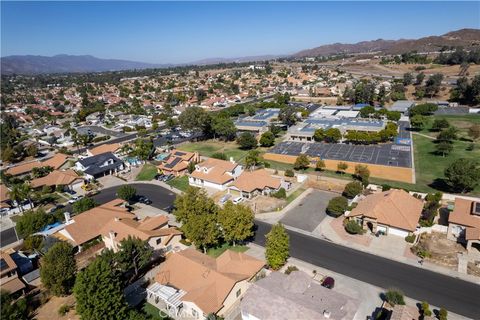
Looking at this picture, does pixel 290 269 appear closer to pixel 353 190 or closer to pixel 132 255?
pixel 132 255

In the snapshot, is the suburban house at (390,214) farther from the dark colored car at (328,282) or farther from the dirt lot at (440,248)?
the dark colored car at (328,282)

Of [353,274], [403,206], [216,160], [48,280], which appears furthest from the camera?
[216,160]

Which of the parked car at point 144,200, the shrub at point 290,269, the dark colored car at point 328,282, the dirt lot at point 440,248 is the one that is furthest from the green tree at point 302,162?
the dark colored car at point 328,282

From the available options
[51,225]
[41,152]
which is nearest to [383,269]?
[51,225]

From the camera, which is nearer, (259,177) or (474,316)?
(474,316)

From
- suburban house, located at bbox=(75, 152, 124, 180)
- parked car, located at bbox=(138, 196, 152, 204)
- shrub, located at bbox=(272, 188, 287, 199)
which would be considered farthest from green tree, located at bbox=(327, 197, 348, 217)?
suburban house, located at bbox=(75, 152, 124, 180)

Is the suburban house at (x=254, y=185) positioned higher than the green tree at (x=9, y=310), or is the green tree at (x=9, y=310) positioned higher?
the green tree at (x=9, y=310)

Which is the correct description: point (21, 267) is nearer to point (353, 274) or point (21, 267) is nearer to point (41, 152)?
point (353, 274)
